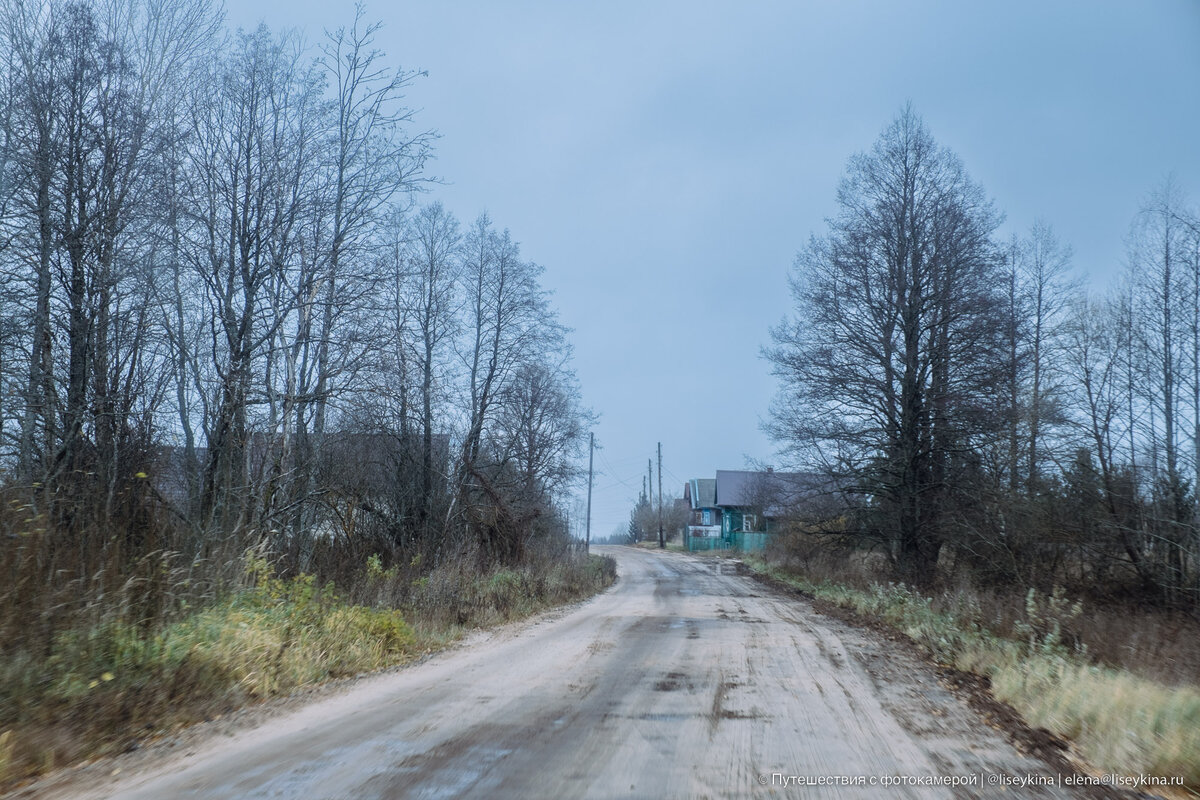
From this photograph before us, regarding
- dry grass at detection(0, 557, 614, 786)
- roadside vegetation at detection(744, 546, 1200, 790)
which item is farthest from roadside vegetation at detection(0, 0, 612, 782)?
roadside vegetation at detection(744, 546, 1200, 790)

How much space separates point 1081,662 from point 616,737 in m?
6.54

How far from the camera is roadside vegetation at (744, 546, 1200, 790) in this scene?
220 inches

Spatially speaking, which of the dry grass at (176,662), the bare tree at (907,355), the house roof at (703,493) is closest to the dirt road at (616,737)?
the dry grass at (176,662)

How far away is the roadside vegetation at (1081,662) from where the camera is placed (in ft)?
18.4

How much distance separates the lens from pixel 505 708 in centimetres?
712

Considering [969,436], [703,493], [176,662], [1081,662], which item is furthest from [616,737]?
[703,493]

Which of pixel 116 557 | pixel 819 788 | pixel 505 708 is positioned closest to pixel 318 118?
pixel 116 557

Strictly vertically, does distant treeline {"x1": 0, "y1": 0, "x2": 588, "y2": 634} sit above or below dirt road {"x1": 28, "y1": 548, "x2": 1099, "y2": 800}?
above

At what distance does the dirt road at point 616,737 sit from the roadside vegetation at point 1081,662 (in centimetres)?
63

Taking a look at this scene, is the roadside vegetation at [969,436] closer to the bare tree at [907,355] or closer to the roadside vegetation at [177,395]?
the bare tree at [907,355]

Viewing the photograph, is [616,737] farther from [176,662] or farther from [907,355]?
[907,355]

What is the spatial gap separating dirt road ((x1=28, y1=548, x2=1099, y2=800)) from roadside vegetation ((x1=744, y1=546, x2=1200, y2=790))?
2.07 ft

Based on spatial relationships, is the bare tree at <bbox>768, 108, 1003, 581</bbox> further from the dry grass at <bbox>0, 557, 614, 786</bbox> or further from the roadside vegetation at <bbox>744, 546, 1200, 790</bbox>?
the dry grass at <bbox>0, 557, 614, 786</bbox>

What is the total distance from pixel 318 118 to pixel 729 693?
11029 mm
